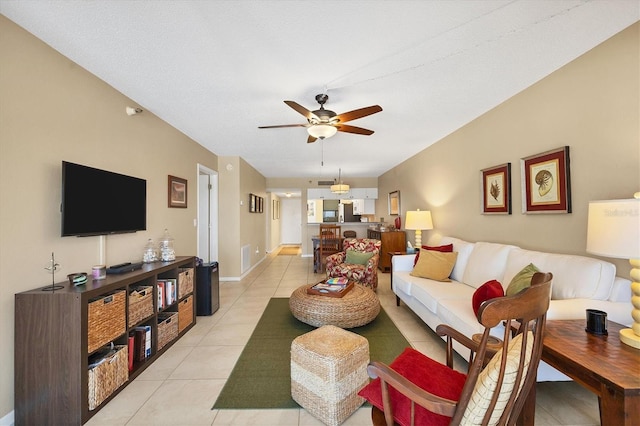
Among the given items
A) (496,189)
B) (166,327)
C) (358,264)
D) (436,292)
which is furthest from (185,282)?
(496,189)

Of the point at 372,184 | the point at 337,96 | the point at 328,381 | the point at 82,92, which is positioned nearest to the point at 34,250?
the point at 82,92

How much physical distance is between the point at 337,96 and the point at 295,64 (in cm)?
69

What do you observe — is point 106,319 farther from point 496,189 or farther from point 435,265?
point 496,189

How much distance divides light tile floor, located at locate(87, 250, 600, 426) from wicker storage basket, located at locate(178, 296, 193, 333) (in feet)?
0.36

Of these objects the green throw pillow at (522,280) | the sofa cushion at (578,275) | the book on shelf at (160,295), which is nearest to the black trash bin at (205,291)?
the book on shelf at (160,295)

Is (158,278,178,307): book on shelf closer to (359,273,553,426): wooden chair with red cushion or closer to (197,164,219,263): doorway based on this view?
(197,164,219,263): doorway

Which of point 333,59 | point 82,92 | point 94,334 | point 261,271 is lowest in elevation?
point 261,271

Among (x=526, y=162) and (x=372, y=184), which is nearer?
(x=526, y=162)

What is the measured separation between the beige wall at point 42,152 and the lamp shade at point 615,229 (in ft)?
11.1

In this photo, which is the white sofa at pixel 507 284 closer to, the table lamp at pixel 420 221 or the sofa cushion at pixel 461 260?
the sofa cushion at pixel 461 260

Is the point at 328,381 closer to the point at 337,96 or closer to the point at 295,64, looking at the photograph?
the point at 295,64

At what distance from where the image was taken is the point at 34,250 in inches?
69.0

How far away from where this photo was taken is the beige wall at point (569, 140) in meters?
1.79

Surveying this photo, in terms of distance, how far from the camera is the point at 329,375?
1583 millimetres
